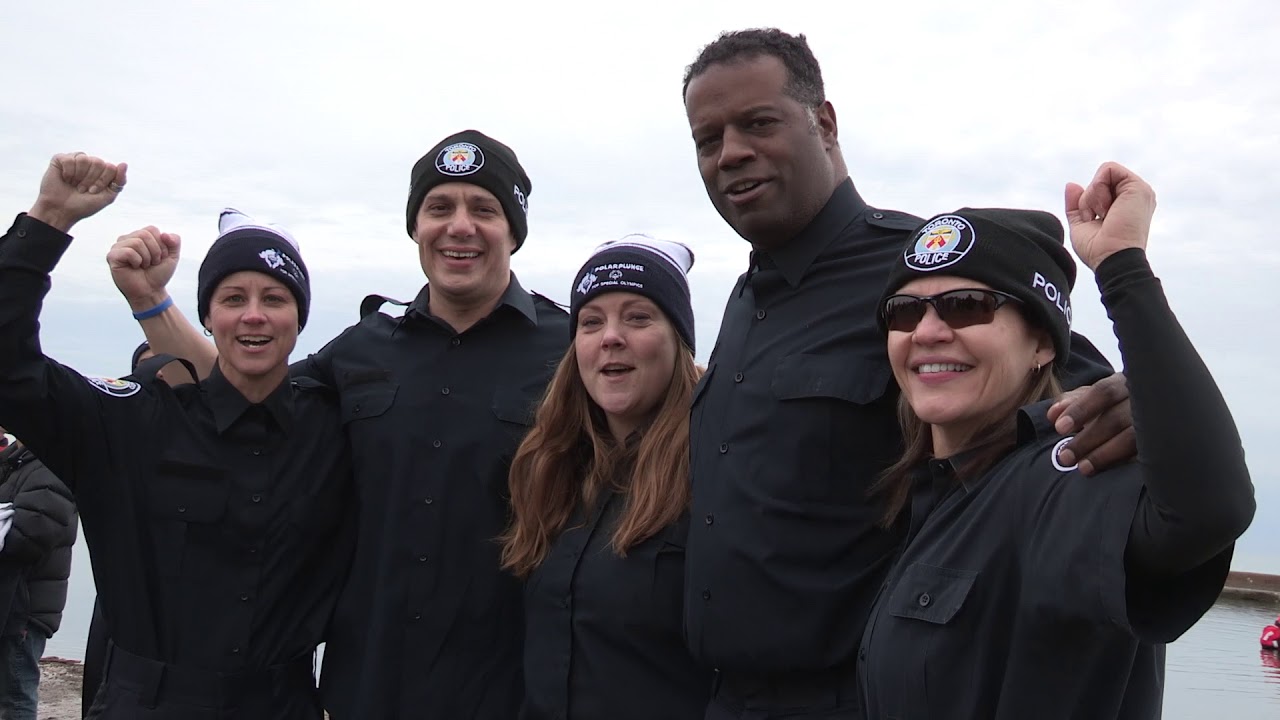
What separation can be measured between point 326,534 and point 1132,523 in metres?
2.81

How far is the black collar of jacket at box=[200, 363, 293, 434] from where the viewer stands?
A: 148 inches

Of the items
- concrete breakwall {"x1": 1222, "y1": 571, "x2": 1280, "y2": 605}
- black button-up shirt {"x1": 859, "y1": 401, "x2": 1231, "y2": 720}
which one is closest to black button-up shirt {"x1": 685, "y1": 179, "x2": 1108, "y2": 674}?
black button-up shirt {"x1": 859, "y1": 401, "x2": 1231, "y2": 720}

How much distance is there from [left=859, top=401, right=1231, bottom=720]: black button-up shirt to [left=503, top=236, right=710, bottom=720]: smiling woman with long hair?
105 cm

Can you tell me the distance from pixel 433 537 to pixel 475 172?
129 cm

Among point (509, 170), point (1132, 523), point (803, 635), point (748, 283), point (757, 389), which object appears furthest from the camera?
point (509, 170)

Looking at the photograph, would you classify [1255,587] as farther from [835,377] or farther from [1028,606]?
[1028,606]

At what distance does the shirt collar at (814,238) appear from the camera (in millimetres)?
3221

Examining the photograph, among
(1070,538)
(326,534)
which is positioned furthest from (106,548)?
(1070,538)

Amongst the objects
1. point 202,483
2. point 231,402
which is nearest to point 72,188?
point 231,402

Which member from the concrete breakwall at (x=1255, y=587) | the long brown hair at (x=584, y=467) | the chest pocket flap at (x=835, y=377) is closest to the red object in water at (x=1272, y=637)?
the concrete breakwall at (x=1255, y=587)

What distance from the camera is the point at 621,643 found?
325 cm

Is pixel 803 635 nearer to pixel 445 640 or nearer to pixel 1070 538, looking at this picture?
pixel 1070 538

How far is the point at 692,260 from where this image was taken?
3.89 metres

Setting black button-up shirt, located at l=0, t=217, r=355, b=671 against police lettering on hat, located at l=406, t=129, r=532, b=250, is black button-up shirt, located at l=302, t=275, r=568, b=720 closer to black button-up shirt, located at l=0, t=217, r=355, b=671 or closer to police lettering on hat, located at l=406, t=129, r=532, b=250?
black button-up shirt, located at l=0, t=217, r=355, b=671
